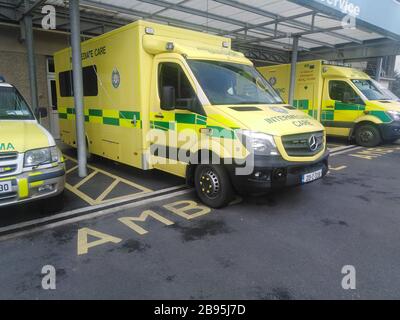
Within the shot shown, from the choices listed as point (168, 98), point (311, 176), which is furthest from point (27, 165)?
point (311, 176)

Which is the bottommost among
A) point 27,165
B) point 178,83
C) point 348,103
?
point 27,165

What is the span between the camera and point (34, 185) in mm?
3904

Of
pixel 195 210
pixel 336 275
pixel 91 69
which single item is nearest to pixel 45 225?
pixel 195 210

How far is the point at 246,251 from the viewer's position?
3.55 m

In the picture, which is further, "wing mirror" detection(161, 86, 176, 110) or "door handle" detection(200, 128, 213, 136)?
"wing mirror" detection(161, 86, 176, 110)

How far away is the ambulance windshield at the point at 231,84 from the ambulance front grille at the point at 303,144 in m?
0.97

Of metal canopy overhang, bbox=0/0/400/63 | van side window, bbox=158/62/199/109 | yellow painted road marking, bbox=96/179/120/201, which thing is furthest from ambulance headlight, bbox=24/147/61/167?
metal canopy overhang, bbox=0/0/400/63

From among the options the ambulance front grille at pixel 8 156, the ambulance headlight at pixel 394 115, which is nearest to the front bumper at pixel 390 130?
the ambulance headlight at pixel 394 115

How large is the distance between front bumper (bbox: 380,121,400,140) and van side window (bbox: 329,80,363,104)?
1.03 metres

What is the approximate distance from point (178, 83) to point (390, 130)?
7.29 meters

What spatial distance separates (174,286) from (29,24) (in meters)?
8.61

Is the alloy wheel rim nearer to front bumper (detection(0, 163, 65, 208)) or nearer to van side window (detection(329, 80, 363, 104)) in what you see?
front bumper (detection(0, 163, 65, 208))

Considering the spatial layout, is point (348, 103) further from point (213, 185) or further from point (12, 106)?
point (12, 106)

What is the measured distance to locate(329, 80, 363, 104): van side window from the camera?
390 inches
